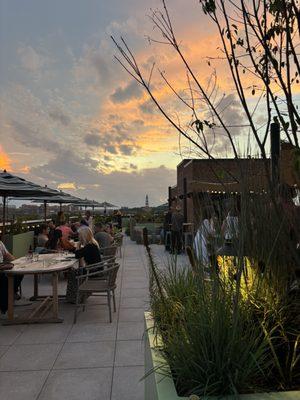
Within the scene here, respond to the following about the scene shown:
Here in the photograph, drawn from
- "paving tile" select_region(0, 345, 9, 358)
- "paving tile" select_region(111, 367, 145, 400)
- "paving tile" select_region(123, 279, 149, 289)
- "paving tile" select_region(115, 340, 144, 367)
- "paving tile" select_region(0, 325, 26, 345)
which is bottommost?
"paving tile" select_region(111, 367, 145, 400)

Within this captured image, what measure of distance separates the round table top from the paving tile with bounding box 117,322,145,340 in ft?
3.51

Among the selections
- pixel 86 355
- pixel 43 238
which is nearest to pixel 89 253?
pixel 86 355

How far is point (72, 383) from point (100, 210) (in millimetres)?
32850

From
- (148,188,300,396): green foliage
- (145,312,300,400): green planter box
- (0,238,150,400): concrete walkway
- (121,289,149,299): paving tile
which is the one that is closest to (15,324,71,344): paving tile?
(0,238,150,400): concrete walkway

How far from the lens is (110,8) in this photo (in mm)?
2820

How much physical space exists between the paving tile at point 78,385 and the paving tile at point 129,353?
0.22 m

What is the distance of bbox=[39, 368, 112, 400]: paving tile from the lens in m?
3.04

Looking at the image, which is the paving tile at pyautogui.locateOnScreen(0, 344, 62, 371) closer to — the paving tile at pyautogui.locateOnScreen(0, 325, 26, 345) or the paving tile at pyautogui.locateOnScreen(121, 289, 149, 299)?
the paving tile at pyautogui.locateOnScreen(0, 325, 26, 345)

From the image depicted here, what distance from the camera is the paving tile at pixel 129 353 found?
3.71m

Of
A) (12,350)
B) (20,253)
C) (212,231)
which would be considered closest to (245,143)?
(212,231)

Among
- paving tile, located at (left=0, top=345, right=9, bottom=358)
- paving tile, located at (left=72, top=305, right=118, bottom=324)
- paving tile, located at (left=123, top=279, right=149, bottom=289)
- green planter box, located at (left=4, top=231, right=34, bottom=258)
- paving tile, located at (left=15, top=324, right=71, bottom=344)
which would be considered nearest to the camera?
paving tile, located at (left=0, top=345, right=9, bottom=358)

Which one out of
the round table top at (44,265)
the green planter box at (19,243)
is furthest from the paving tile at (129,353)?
the green planter box at (19,243)

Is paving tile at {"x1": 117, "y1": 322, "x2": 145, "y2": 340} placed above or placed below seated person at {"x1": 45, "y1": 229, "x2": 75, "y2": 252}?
below

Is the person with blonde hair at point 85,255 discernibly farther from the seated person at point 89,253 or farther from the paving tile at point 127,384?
the paving tile at point 127,384
